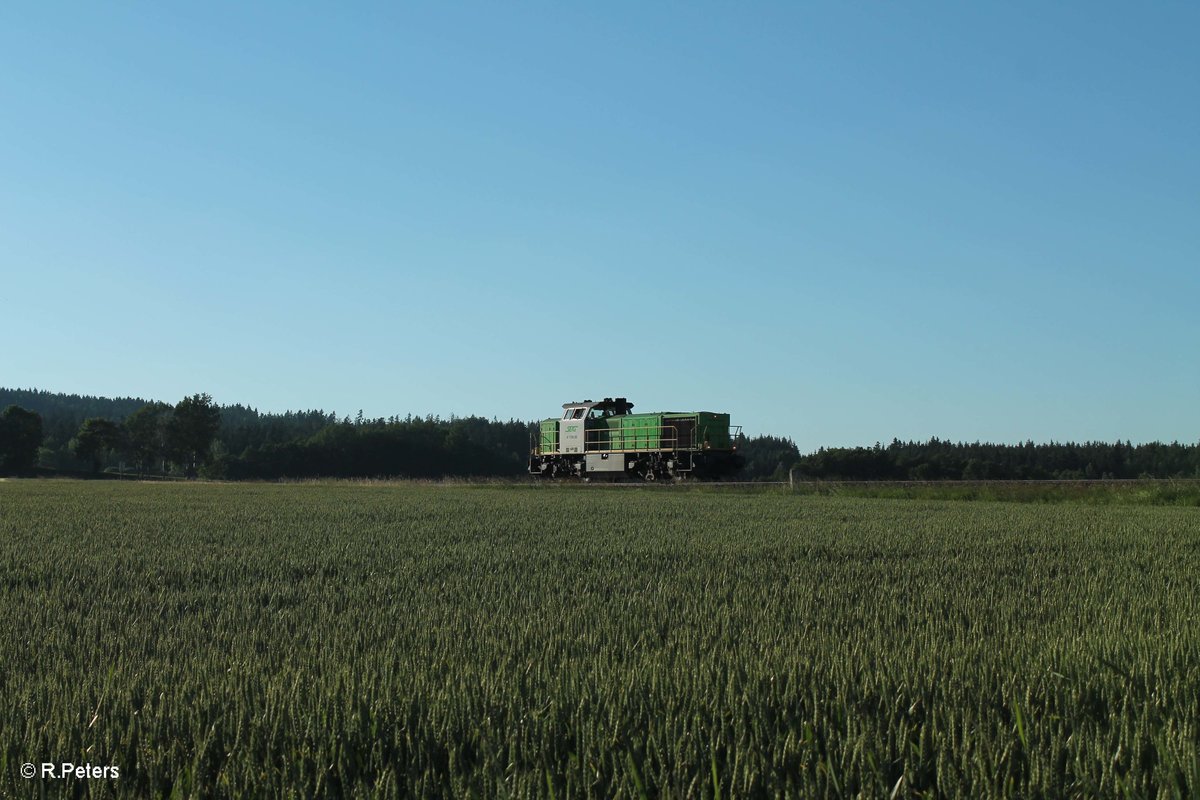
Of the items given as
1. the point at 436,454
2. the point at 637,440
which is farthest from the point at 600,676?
the point at 436,454

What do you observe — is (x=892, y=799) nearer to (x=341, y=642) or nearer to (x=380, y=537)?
(x=341, y=642)

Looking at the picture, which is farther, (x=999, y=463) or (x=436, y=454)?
(x=436, y=454)

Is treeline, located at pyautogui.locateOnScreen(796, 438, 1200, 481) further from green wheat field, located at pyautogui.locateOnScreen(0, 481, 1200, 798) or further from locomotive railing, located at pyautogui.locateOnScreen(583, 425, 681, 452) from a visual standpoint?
green wheat field, located at pyautogui.locateOnScreen(0, 481, 1200, 798)

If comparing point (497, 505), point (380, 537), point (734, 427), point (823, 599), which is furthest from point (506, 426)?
point (823, 599)

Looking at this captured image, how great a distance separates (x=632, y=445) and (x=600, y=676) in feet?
132

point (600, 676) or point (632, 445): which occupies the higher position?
point (632, 445)

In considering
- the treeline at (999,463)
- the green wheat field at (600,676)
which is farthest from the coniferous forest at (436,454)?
the green wheat field at (600,676)

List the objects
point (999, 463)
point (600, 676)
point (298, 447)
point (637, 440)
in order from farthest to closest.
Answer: point (298, 447) → point (999, 463) → point (637, 440) → point (600, 676)

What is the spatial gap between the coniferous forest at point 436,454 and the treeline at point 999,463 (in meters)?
0.08

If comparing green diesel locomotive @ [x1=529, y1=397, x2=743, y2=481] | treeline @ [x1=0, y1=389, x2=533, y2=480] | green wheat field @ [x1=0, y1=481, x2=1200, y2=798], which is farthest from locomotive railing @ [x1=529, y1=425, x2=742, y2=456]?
green wheat field @ [x1=0, y1=481, x2=1200, y2=798]

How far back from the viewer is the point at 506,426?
123 meters

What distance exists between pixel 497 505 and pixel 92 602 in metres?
18.4

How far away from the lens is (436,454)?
92.1 metres

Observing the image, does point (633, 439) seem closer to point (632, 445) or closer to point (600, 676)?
point (632, 445)
